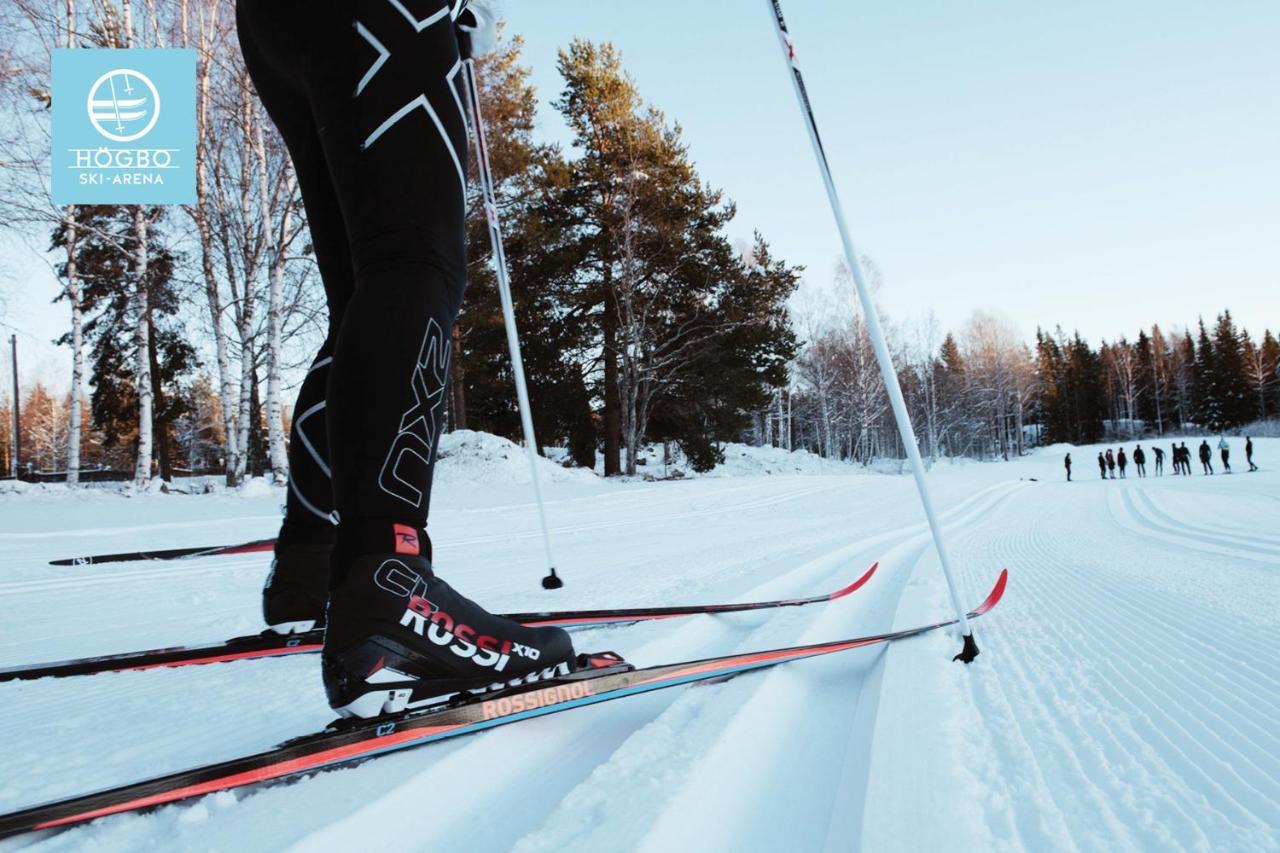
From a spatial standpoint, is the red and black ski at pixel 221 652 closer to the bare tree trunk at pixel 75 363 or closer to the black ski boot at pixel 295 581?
the black ski boot at pixel 295 581

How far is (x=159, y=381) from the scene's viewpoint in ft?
61.9

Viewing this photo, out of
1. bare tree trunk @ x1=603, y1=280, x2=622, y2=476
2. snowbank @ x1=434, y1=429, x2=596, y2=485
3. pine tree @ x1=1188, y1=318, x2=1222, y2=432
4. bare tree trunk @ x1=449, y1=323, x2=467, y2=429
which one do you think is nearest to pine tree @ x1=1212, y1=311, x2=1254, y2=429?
pine tree @ x1=1188, y1=318, x2=1222, y2=432

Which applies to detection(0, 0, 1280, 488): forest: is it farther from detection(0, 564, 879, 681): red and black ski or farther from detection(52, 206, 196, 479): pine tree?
detection(0, 564, 879, 681): red and black ski

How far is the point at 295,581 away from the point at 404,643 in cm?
41

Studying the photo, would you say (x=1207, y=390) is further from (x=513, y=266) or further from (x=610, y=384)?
(x=513, y=266)

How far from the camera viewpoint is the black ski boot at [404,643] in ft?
2.13

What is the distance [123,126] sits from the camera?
Result: 8.44 m

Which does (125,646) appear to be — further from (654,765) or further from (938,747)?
(938,747)

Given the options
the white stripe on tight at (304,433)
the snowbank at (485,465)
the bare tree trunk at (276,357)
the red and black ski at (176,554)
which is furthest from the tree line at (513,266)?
the white stripe on tight at (304,433)

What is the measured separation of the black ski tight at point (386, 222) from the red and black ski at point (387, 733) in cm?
18

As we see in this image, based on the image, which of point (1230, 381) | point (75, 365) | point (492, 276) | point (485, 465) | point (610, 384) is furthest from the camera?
point (1230, 381)

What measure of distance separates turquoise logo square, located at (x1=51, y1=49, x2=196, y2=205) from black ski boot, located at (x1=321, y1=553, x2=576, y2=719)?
1081 centimetres

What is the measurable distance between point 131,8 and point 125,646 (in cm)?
1339

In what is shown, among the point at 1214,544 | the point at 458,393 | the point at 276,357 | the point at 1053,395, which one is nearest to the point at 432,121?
the point at 1214,544
